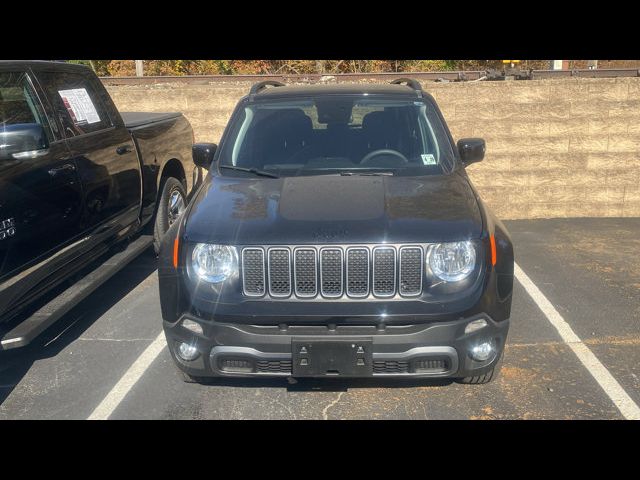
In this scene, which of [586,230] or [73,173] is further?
[586,230]

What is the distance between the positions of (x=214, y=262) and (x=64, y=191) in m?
1.62

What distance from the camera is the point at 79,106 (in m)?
4.96

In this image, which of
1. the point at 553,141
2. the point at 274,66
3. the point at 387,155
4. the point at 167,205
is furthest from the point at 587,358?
the point at 274,66

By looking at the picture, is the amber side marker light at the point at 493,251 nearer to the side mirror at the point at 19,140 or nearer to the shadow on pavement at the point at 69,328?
the side mirror at the point at 19,140

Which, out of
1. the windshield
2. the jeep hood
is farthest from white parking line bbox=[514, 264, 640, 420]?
the windshield

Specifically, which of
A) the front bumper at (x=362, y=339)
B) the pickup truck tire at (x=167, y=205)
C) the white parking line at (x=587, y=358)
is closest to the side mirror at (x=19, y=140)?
the front bumper at (x=362, y=339)

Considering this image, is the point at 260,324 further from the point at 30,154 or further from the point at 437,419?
the point at 30,154

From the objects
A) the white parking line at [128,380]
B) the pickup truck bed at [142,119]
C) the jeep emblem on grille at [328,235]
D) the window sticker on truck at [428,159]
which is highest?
the pickup truck bed at [142,119]

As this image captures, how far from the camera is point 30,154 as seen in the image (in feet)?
12.6

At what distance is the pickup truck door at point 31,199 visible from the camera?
143 inches

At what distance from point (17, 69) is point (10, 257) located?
140 cm

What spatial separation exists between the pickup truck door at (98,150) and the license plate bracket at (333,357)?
2287mm

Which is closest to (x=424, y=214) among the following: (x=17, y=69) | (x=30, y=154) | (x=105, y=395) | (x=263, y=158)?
(x=263, y=158)

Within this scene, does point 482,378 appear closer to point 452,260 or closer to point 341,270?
point 452,260
